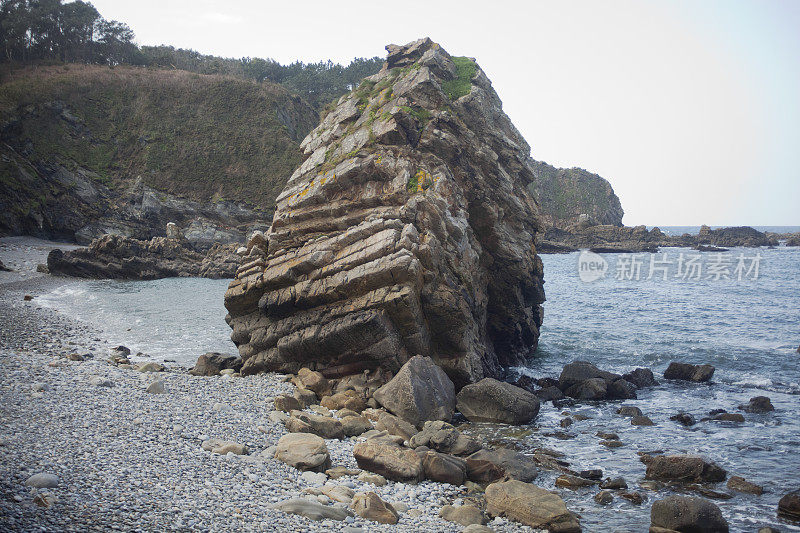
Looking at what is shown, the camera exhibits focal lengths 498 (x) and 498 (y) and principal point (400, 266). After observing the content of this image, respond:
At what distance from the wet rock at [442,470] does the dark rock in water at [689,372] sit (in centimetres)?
1718

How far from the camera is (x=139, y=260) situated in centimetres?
5953

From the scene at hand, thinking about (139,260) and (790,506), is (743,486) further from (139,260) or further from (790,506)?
(139,260)

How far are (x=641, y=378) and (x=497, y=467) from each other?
14098 millimetres

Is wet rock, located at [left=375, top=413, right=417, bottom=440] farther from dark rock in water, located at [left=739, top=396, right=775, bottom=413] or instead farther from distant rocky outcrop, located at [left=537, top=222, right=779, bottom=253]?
distant rocky outcrop, located at [left=537, top=222, right=779, bottom=253]

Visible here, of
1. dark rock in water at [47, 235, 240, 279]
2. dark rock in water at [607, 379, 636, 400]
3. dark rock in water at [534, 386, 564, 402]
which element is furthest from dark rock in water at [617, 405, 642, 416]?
dark rock in water at [47, 235, 240, 279]

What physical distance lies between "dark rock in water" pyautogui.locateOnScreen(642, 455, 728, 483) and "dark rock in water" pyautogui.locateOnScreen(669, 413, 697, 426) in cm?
469

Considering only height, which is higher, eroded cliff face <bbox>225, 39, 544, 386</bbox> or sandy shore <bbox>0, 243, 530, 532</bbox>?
eroded cliff face <bbox>225, 39, 544, 386</bbox>

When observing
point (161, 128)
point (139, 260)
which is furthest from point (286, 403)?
point (161, 128)

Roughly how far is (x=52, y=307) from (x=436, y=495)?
34324 mm

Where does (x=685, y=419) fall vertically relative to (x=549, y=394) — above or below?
above

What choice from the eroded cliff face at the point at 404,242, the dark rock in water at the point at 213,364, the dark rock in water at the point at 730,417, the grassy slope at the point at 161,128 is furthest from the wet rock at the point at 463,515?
the grassy slope at the point at 161,128

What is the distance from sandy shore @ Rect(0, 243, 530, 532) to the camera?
8.02 meters

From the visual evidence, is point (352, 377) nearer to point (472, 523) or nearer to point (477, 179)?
point (472, 523)

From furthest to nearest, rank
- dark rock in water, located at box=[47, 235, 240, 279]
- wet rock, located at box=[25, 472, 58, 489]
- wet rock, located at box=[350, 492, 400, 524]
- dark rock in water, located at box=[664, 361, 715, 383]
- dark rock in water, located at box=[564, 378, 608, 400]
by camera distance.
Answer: dark rock in water, located at box=[47, 235, 240, 279] → dark rock in water, located at box=[664, 361, 715, 383] → dark rock in water, located at box=[564, 378, 608, 400] → wet rock, located at box=[350, 492, 400, 524] → wet rock, located at box=[25, 472, 58, 489]
